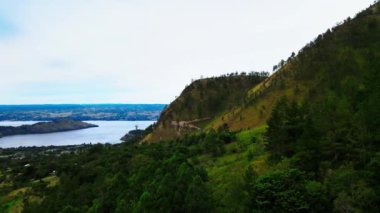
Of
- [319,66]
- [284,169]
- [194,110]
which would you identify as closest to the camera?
[284,169]

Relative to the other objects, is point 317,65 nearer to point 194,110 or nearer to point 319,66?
point 319,66

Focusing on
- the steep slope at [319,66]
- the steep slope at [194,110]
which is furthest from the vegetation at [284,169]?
the steep slope at [194,110]

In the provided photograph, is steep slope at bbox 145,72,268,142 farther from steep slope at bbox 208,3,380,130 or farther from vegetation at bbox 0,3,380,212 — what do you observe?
vegetation at bbox 0,3,380,212

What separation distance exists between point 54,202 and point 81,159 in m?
51.5

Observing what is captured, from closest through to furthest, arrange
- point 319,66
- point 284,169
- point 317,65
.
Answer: point 284,169, point 319,66, point 317,65

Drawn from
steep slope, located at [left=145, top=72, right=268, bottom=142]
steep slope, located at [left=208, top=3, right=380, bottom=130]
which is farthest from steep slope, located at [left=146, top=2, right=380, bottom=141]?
steep slope, located at [left=145, top=72, right=268, bottom=142]

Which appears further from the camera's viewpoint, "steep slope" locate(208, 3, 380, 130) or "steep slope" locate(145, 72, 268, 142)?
"steep slope" locate(145, 72, 268, 142)

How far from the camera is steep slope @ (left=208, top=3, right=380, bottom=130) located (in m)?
97.4

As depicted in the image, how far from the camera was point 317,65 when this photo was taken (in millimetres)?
110000

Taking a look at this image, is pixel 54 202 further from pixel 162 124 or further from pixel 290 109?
pixel 162 124

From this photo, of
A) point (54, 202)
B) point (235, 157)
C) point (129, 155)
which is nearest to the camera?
point (235, 157)

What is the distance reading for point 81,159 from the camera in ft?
422

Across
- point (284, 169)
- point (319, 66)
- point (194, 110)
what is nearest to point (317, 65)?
point (319, 66)

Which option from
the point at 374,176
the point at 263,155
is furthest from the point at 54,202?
the point at 374,176
